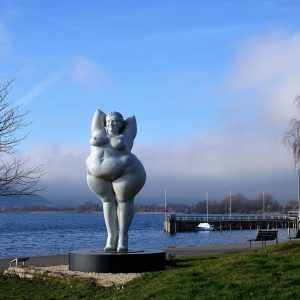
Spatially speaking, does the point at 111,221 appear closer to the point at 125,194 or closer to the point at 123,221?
the point at 123,221

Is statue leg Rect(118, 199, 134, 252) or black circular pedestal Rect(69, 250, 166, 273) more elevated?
statue leg Rect(118, 199, 134, 252)

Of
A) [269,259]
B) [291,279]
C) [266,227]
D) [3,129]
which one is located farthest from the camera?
[266,227]

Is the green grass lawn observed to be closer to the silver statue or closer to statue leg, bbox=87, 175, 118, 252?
statue leg, bbox=87, 175, 118, 252

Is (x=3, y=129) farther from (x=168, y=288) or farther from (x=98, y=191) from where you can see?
(x=168, y=288)

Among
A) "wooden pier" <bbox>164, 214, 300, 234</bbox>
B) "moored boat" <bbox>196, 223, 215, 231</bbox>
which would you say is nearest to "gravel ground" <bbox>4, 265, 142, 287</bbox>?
"wooden pier" <bbox>164, 214, 300, 234</bbox>

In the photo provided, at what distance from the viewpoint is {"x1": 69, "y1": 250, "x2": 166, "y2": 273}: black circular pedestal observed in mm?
13789

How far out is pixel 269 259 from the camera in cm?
1284

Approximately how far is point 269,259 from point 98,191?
4624 mm

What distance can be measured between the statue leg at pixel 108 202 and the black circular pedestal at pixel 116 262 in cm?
79

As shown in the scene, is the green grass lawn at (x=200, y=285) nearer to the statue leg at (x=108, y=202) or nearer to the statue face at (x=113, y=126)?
the statue leg at (x=108, y=202)

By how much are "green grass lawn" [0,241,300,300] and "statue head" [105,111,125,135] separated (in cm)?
403

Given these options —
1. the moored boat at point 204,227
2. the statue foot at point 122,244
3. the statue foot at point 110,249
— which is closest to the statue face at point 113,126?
the statue foot at point 122,244

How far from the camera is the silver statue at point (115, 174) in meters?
14.7

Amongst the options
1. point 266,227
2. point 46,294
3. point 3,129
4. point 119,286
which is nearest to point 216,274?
point 119,286
